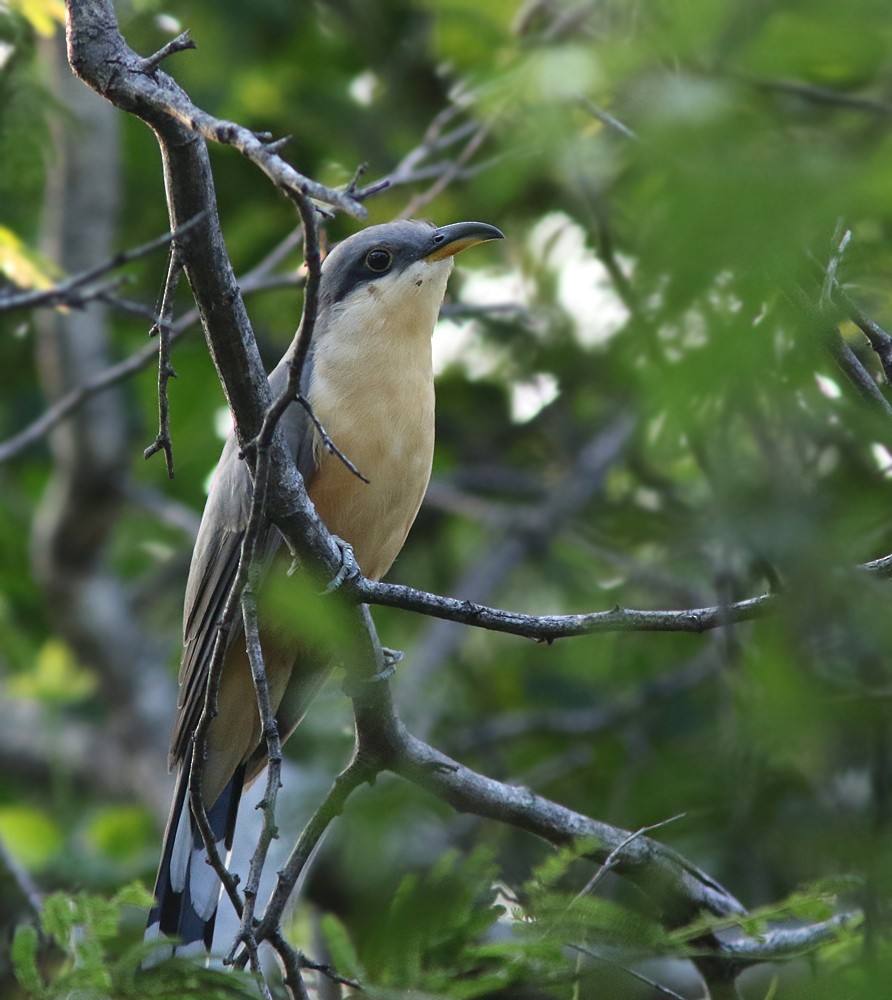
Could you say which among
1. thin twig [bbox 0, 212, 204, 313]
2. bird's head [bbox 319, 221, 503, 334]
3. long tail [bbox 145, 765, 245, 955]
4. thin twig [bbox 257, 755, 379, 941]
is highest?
thin twig [bbox 0, 212, 204, 313]

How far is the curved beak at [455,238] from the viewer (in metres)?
4.80

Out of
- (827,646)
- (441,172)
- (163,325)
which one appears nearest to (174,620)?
(441,172)

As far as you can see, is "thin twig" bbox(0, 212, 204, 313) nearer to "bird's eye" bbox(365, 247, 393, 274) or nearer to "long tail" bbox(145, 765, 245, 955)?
"bird's eye" bbox(365, 247, 393, 274)

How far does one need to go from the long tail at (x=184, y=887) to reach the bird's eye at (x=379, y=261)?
210 cm

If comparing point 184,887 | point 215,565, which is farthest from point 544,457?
point 184,887

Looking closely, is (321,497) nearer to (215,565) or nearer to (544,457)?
(215,565)

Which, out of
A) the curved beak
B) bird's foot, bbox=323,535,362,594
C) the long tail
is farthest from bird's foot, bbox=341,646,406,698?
the curved beak

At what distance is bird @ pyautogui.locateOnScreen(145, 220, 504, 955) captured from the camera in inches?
173

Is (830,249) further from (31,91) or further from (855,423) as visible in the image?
(31,91)

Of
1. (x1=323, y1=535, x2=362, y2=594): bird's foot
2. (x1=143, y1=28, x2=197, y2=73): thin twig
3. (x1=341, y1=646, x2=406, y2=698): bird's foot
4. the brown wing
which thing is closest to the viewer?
(x1=143, y1=28, x2=197, y2=73): thin twig

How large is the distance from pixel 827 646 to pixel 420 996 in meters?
1.22

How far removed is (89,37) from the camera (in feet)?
9.17

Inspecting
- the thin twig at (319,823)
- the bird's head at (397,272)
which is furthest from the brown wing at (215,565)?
the thin twig at (319,823)

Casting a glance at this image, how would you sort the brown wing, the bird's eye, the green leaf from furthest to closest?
1. the bird's eye
2. the brown wing
3. the green leaf
